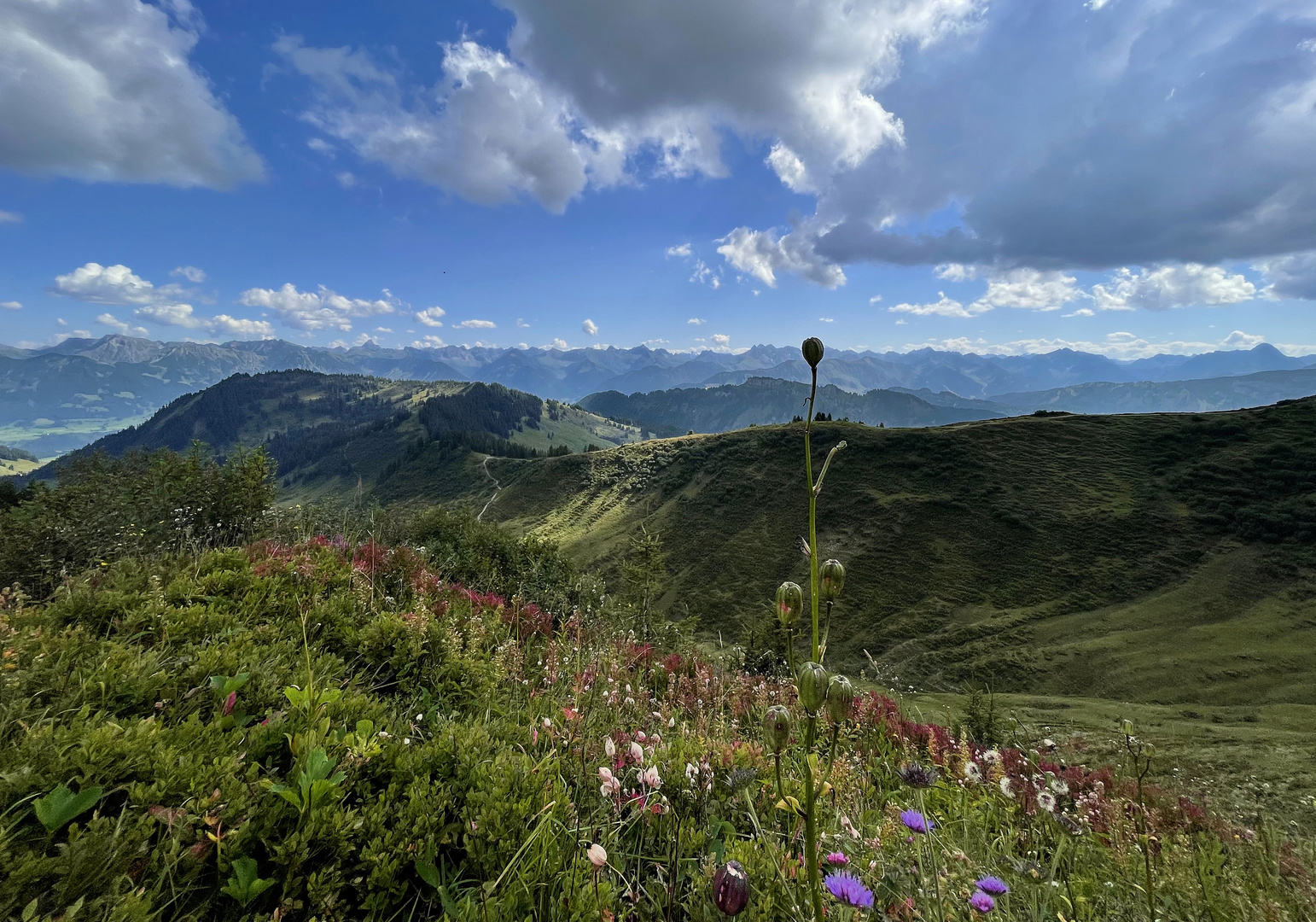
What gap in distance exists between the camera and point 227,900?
6.13 ft

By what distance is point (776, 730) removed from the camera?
1249mm

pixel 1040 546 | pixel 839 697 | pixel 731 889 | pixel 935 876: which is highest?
pixel 839 697

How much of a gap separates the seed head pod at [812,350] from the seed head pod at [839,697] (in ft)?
2.49

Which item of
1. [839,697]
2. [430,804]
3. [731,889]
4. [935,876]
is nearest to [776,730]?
[839,697]

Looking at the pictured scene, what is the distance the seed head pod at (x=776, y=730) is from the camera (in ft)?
3.94

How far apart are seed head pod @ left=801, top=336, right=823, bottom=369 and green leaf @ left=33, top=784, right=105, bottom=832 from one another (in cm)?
282

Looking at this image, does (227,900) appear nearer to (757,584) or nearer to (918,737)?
(918,737)

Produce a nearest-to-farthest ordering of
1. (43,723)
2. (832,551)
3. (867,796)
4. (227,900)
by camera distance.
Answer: (227,900), (43,723), (867,796), (832,551)

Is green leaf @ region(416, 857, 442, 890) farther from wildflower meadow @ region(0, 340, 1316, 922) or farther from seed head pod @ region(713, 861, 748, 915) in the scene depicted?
seed head pod @ region(713, 861, 748, 915)

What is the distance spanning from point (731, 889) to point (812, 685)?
2.00ft

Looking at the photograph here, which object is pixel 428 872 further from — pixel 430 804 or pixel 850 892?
pixel 850 892

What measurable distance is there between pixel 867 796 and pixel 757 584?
55687 millimetres

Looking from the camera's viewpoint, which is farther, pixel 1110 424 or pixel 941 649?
pixel 1110 424

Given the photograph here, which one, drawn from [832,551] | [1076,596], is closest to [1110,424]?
[1076,596]
